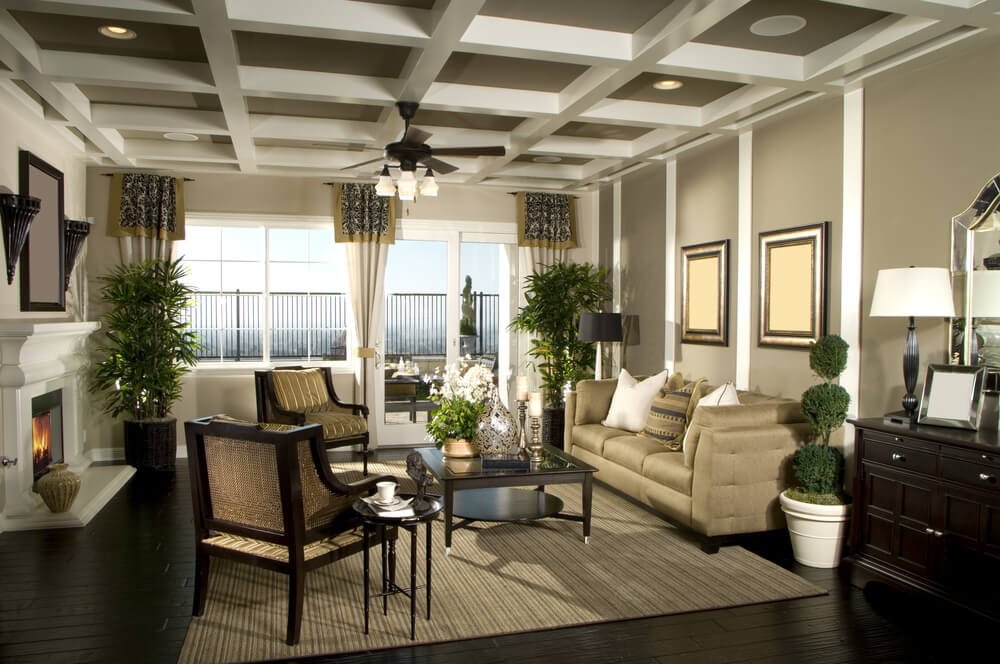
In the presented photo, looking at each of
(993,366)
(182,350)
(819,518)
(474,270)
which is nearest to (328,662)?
(819,518)

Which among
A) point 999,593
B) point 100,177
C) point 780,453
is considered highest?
point 100,177

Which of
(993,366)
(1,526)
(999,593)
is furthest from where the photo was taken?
(1,526)

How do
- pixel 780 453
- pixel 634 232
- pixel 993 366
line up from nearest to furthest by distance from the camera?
pixel 993 366 < pixel 780 453 < pixel 634 232

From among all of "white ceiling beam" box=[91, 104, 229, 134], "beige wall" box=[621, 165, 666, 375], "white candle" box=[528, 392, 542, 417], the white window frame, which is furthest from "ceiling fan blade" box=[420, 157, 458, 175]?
the white window frame

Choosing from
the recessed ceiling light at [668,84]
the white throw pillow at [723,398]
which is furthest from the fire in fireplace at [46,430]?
the recessed ceiling light at [668,84]

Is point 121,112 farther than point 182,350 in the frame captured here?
Result: No

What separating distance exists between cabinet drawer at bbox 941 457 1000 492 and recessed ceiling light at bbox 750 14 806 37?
234cm

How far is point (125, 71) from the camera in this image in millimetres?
4320

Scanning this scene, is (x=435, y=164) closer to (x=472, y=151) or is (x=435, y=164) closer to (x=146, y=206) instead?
(x=472, y=151)

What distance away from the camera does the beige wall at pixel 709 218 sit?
559 centimetres

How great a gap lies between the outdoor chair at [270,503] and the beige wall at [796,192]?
314 cm

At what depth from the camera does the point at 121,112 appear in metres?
5.41

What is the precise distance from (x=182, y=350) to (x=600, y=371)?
13.9 ft

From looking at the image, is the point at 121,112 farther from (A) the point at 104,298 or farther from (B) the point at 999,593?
(B) the point at 999,593
